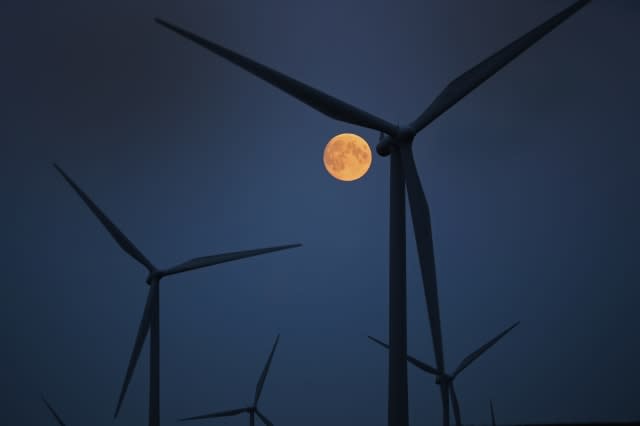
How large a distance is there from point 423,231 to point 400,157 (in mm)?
1338

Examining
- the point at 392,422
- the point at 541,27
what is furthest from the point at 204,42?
the point at 392,422

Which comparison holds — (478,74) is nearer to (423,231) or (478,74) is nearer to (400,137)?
(400,137)

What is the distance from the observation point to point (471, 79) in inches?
264

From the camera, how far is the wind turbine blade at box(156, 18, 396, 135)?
18.6ft

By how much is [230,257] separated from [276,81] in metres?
5.96

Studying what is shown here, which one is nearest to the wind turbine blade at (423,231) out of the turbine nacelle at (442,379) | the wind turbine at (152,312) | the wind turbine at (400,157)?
the wind turbine at (400,157)

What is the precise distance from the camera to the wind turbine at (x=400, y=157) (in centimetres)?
555

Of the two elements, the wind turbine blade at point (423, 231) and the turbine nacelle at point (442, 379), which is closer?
the turbine nacelle at point (442, 379)

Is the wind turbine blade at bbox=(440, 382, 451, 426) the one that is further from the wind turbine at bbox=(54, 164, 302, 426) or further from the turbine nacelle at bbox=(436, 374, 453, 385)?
the wind turbine at bbox=(54, 164, 302, 426)

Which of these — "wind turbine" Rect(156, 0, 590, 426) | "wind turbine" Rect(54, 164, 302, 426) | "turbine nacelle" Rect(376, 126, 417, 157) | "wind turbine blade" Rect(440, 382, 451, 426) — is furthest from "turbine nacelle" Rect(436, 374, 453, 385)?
"wind turbine" Rect(54, 164, 302, 426)

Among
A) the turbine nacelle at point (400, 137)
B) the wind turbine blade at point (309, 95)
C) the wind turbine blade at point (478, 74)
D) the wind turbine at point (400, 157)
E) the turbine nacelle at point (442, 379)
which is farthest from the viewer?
the turbine nacelle at point (400, 137)

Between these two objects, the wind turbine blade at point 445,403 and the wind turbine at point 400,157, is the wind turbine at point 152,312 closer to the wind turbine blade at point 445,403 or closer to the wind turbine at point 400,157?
the wind turbine at point 400,157

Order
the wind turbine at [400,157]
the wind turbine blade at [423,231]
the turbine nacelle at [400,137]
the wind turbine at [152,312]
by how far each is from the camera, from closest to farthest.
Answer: the wind turbine blade at [423,231], the wind turbine at [400,157], the turbine nacelle at [400,137], the wind turbine at [152,312]

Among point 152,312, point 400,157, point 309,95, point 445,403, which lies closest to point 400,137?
point 400,157
